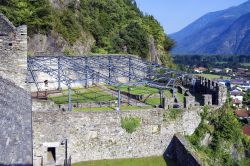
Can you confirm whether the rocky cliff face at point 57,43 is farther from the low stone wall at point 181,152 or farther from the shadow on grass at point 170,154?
the low stone wall at point 181,152

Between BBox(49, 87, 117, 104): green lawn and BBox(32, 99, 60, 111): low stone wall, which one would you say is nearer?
BBox(32, 99, 60, 111): low stone wall

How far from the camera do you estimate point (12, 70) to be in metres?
19.0

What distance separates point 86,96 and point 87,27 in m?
24.5

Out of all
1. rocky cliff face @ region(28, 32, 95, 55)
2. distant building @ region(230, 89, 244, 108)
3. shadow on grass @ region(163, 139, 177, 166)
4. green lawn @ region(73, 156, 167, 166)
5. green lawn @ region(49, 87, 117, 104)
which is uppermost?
rocky cliff face @ region(28, 32, 95, 55)

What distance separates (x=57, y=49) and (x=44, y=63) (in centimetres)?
1233

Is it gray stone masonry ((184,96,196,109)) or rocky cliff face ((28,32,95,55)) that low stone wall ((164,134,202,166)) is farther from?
rocky cliff face ((28,32,95,55))

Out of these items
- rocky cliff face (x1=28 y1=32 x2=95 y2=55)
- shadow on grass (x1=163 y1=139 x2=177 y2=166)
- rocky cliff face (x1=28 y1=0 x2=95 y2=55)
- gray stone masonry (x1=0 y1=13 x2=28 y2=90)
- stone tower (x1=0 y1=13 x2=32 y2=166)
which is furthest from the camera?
rocky cliff face (x1=28 y1=0 x2=95 y2=55)

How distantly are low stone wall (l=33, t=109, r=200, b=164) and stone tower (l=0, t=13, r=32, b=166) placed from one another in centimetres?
341

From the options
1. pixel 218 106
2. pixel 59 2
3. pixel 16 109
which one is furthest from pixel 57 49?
pixel 16 109

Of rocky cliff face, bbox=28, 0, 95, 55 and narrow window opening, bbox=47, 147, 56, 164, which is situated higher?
rocky cliff face, bbox=28, 0, 95, 55

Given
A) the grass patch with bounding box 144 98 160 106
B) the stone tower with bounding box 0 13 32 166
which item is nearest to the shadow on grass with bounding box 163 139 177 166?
the grass patch with bounding box 144 98 160 106

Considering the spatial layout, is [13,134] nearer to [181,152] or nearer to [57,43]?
[181,152]

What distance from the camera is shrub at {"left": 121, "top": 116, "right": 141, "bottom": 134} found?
74.8ft

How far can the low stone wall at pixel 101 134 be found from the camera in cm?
2191
